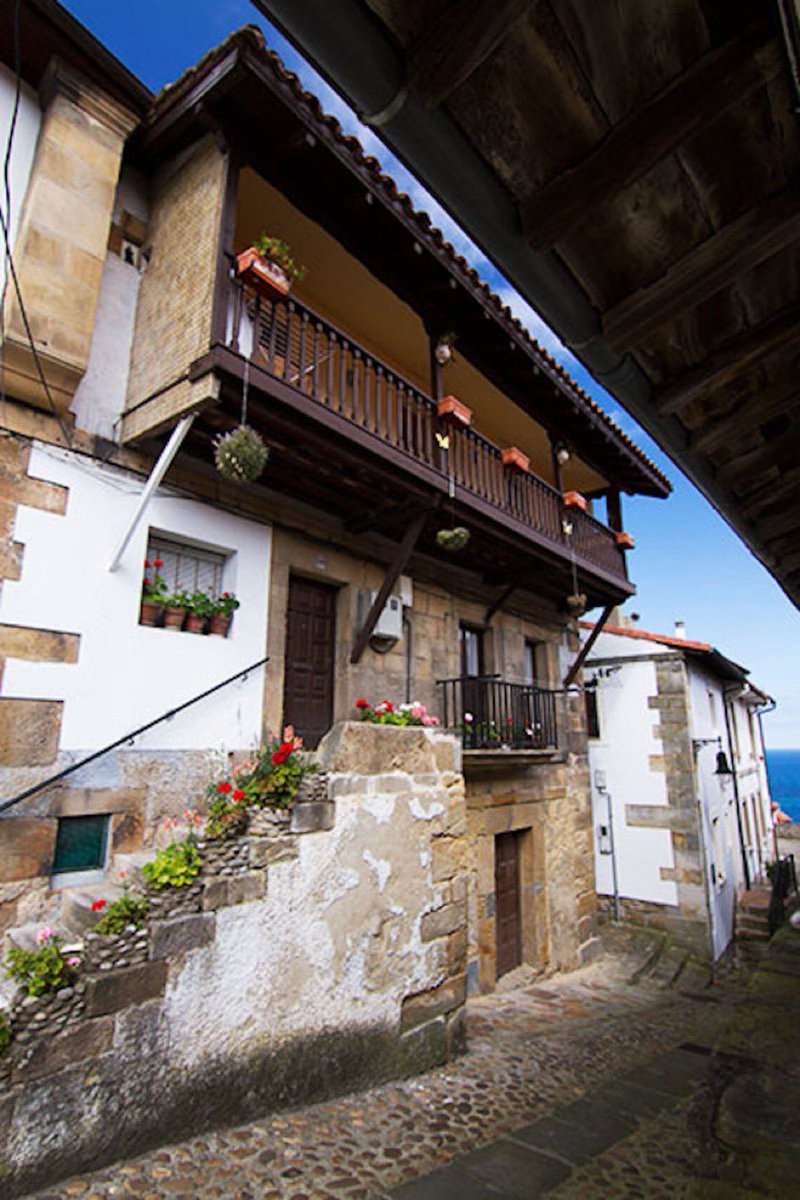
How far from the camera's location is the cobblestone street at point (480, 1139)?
11.5ft

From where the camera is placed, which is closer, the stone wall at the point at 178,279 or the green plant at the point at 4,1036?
the green plant at the point at 4,1036

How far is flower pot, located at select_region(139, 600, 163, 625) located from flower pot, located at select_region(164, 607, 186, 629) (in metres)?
0.06

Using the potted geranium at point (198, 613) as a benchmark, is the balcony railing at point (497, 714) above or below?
below

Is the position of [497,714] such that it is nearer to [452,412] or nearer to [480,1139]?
[452,412]

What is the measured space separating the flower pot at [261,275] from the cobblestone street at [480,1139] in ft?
19.3

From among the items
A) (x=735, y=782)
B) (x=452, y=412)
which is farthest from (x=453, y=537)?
(x=735, y=782)

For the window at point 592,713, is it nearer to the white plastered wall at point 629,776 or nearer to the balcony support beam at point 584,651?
the white plastered wall at point 629,776

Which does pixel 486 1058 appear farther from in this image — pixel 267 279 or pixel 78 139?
pixel 78 139

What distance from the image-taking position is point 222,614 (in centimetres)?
580

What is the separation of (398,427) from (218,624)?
2648 millimetres

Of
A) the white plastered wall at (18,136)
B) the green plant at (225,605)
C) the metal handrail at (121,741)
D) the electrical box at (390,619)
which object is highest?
the white plastered wall at (18,136)

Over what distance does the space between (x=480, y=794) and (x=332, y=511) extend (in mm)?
4130

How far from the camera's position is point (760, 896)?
15453mm

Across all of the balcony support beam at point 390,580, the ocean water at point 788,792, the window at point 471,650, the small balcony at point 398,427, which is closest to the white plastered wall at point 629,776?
the small balcony at point 398,427
